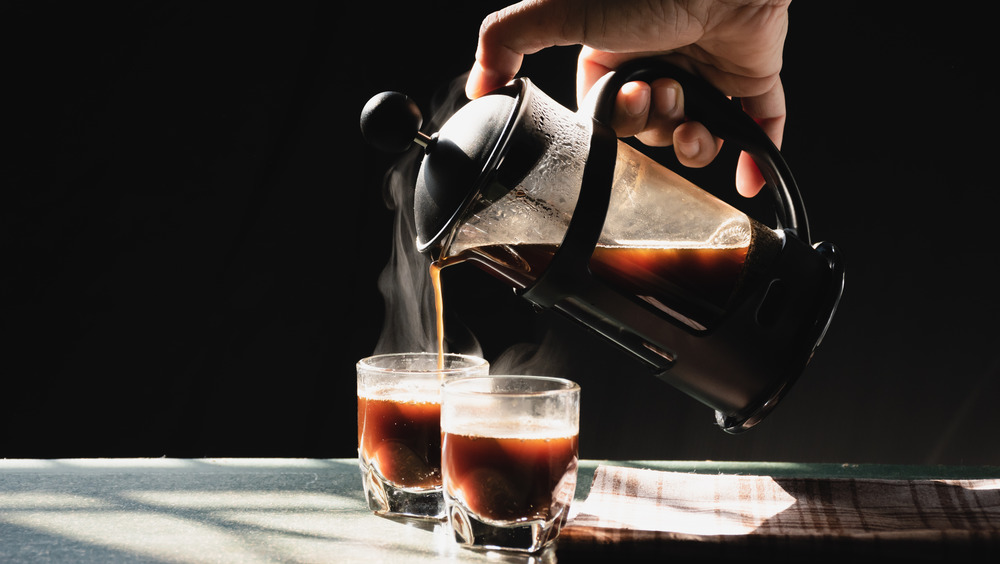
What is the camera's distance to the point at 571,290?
0.74 metres

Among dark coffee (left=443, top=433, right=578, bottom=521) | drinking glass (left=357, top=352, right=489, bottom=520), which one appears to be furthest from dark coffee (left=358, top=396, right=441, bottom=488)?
dark coffee (left=443, top=433, right=578, bottom=521)

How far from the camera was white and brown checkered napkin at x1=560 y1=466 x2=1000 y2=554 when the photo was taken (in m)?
0.69

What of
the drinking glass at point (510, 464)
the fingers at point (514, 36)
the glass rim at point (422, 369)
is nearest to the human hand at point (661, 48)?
the fingers at point (514, 36)

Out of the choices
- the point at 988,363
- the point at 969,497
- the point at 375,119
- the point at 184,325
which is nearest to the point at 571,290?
the point at 375,119

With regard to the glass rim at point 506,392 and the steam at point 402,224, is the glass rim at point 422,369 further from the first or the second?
the steam at point 402,224

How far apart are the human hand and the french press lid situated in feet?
0.76

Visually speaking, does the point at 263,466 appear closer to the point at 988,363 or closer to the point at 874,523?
the point at 874,523

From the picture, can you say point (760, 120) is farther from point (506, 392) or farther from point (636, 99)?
point (506, 392)

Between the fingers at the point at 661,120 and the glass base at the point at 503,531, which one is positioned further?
the fingers at the point at 661,120

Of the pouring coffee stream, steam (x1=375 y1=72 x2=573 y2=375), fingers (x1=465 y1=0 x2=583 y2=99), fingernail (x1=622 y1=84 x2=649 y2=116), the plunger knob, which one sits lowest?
steam (x1=375 y1=72 x2=573 y2=375)

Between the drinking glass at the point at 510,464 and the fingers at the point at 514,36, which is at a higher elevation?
the fingers at the point at 514,36

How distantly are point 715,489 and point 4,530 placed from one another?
740 mm

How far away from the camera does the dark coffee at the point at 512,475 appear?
735mm

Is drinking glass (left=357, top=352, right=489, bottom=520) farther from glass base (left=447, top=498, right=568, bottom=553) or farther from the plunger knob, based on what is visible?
the plunger knob
